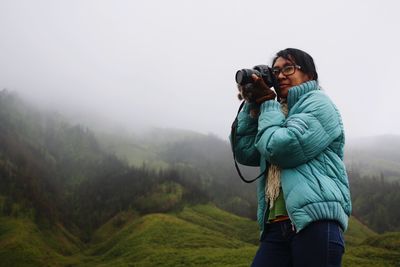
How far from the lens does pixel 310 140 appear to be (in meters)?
2.99

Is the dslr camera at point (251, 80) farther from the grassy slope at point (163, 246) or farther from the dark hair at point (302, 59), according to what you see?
the grassy slope at point (163, 246)

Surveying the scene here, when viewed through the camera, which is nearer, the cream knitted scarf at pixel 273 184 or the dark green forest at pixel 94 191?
the cream knitted scarf at pixel 273 184

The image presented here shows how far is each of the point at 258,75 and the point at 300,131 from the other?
2.00 ft

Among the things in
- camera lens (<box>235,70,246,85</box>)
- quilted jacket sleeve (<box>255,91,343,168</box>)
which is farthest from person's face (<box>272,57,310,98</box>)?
camera lens (<box>235,70,246,85</box>)

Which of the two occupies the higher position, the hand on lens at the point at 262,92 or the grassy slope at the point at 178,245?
the hand on lens at the point at 262,92

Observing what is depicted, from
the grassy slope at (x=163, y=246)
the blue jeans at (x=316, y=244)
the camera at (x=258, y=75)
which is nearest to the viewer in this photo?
the blue jeans at (x=316, y=244)

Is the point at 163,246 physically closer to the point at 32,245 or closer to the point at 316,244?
the point at 32,245

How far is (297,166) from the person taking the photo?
3.04m

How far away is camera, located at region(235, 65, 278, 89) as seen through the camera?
330 cm

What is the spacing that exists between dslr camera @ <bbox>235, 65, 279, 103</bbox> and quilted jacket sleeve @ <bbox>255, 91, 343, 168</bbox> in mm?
233

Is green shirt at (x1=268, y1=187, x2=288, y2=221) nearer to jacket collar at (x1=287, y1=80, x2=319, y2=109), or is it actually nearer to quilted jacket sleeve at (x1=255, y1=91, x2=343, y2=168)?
quilted jacket sleeve at (x1=255, y1=91, x2=343, y2=168)

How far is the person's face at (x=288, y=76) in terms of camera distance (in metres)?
3.54

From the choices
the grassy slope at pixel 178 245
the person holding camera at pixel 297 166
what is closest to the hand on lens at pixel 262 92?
the person holding camera at pixel 297 166

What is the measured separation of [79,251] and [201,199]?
155 ft
